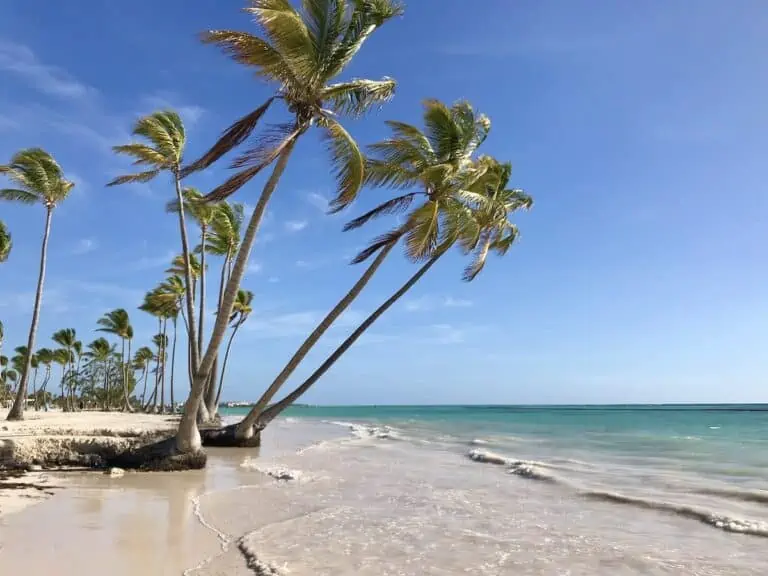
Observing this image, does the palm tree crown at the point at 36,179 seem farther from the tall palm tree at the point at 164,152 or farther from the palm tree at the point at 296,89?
the palm tree at the point at 296,89

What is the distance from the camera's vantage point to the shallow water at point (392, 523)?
228 inches

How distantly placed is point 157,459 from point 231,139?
6465 mm

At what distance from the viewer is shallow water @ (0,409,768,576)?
5.79 m

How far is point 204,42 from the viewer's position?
10.4m

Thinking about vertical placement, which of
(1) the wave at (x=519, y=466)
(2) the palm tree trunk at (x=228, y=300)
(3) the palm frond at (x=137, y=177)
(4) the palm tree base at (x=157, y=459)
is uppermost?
(3) the palm frond at (x=137, y=177)

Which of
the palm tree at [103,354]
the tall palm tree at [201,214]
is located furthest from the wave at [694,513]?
the palm tree at [103,354]

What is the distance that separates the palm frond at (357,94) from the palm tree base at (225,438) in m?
9.82

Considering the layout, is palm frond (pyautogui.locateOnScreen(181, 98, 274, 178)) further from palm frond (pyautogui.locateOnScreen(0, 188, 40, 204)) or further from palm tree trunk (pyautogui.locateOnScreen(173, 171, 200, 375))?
palm frond (pyautogui.locateOnScreen(0, 188, 40, 204))

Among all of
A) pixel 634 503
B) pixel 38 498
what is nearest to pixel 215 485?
pixel 38 498

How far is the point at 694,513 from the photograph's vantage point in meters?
9.16

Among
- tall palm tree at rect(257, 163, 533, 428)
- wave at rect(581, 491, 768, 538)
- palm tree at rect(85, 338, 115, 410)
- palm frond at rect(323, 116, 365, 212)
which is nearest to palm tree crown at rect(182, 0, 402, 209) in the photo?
palm frond at rect(323, 116, 365, 212)

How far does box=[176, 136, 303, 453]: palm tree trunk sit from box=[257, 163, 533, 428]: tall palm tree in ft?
13.4

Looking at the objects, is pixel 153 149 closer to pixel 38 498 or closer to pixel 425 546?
pixel 38 498

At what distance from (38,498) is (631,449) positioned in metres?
20.2
